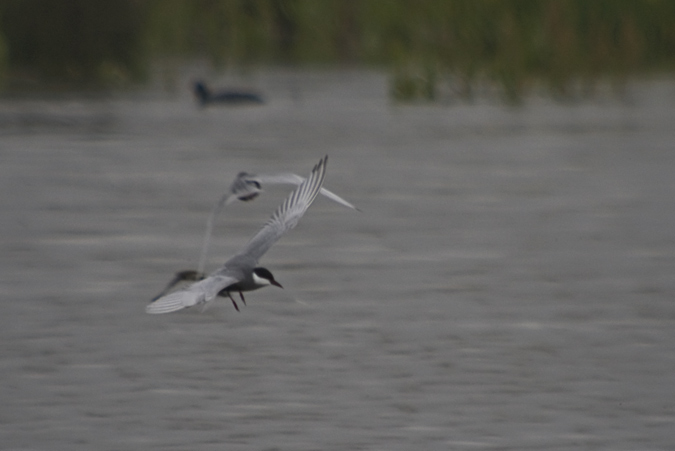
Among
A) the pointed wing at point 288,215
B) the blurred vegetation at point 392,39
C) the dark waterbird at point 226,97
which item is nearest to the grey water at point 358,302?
the pointed wing at point 288,215

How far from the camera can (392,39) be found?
27172 mm

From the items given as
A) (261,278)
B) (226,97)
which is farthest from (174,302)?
(226,97)

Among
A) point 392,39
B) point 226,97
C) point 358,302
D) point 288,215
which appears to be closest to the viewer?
point 288,215

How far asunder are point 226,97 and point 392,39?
122 inches

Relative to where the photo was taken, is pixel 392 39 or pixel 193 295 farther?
pixel 392 39

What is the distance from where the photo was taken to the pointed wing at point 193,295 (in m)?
6.48

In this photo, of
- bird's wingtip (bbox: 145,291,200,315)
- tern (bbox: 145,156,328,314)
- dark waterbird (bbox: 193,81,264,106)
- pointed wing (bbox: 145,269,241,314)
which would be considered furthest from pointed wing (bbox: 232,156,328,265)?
dark waterbird (bbox: 193,81,264,106)

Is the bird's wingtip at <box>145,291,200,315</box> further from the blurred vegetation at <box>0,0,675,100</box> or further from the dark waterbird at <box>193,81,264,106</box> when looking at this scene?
the dark waterbird at <box>193,81,264,106</box>

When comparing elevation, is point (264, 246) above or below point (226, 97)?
above

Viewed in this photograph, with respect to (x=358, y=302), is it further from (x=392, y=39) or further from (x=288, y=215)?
(x=392, y=39)

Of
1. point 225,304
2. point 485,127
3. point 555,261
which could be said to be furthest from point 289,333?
point 485,127

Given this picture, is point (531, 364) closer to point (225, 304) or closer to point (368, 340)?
point (368, 340)

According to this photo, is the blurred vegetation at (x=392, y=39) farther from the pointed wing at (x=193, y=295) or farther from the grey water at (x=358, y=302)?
the pointed wing at (x=193, y=295)

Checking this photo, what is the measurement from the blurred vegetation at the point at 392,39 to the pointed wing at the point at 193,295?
61.1 feet
